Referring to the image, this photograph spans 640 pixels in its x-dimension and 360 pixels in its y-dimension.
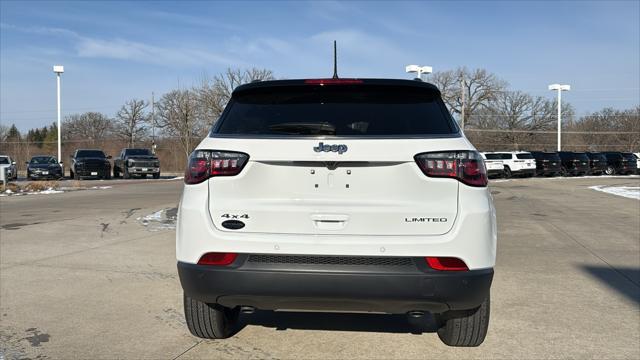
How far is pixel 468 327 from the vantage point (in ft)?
12.6

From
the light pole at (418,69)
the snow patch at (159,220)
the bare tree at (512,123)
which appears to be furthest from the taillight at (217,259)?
the bare tree at (512,123)

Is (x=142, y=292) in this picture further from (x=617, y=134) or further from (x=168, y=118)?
(x=617, y=134)

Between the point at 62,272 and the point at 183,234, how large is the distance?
408 cm

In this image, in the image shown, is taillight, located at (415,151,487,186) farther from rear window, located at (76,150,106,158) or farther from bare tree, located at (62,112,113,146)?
bare tree, located at (62,112,113,146)

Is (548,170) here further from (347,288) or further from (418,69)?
(347,288)

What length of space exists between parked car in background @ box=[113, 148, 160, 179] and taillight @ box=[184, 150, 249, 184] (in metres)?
30.2

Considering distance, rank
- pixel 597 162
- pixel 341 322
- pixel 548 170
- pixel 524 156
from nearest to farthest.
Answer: pixel 341 322 → pixel 524 156 → pixel 548 170 → pixel 597 162

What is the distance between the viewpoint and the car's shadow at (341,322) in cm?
454

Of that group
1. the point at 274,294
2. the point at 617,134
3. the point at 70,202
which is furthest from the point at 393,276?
the point at 617,134

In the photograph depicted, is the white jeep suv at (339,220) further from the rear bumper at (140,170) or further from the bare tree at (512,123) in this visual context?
the bare tree at (512,123)

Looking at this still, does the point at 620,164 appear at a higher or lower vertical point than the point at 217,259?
higher

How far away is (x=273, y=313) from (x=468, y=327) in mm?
1870

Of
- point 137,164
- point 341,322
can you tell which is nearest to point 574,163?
point 137,164

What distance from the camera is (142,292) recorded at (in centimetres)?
573
